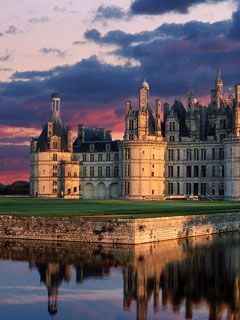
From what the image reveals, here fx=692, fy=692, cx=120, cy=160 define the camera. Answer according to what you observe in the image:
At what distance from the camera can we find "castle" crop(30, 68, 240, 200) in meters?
98.4

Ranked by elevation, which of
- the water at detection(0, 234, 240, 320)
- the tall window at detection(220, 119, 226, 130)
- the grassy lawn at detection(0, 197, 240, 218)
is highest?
the tall window at detection(220, 119, 226, 130)

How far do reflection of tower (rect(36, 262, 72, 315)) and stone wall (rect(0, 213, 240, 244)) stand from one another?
8.50 metres

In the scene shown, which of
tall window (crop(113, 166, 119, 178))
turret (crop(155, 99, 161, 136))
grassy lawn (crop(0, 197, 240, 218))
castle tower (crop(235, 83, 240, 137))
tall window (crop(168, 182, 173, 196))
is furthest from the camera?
tall window (crop(113, 166, 119, 178))

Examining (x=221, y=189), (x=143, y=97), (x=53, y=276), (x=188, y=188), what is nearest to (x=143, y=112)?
(x=143, y=97)

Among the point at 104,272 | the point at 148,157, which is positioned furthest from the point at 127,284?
the point at 148,157

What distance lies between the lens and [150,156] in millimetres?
99062

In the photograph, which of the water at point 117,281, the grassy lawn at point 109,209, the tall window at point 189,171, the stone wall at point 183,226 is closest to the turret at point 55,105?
the tall window at point 189,171

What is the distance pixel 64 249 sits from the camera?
1508 inches

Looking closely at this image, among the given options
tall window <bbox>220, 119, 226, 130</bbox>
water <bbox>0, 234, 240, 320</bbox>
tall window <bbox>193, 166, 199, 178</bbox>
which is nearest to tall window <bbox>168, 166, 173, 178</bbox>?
tall window <bbox>193, 166, 199, 178</bbox>

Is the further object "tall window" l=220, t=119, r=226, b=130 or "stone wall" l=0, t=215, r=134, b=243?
"tall window" l=220, t=119, r=226, b=130

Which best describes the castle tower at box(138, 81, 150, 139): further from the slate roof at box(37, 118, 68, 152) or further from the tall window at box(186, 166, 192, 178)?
the slate roof at box(37, 118, 68, 152)

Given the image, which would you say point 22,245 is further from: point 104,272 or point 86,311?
point 86,311

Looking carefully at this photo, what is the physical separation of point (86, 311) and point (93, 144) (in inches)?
3368

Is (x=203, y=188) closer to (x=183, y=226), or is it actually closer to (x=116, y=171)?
(x=116, y=171)
